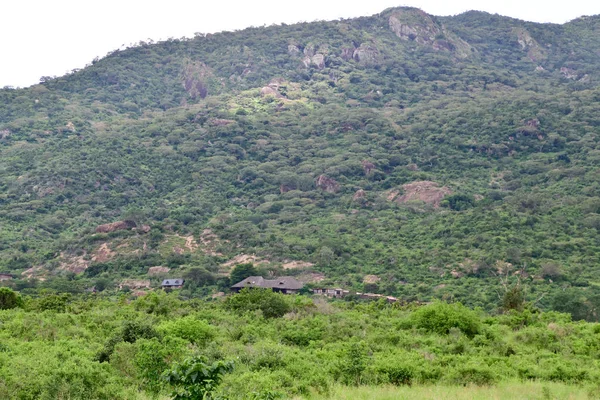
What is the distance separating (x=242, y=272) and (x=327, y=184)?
36901mm

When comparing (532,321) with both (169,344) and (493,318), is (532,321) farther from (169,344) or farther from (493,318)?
(169,344)

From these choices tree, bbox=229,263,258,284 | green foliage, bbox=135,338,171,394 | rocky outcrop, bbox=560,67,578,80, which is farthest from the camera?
rocky outcrop, bbox=560,67,578,80

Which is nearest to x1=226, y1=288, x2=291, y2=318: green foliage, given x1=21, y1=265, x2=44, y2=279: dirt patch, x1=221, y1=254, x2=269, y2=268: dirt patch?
x1=221, y1=254, x2=269, y2=268: dirt patch

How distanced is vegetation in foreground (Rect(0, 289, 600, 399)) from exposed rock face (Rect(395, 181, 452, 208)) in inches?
1935

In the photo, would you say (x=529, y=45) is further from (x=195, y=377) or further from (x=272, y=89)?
(x=195, y=377)

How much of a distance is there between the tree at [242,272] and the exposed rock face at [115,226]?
19.7 meters

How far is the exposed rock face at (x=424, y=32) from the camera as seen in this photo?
562 ft

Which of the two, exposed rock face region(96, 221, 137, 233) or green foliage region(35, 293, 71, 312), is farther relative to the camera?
exposed rock face region(96, 221, 137, 233)

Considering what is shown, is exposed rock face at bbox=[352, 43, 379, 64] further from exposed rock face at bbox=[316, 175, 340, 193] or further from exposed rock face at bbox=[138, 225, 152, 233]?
exposed rock face at bbox=[138, 225, 152, 233]

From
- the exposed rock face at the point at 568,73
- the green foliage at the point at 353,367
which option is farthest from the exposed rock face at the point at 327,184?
the exposed rock face at the point at 568,73

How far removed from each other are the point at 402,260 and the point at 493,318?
101ft

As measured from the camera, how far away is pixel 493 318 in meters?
29.4

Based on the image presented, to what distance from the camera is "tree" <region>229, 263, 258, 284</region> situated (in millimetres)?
56794

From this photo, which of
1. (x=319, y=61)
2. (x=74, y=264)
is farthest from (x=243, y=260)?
(x=319, y=61)
